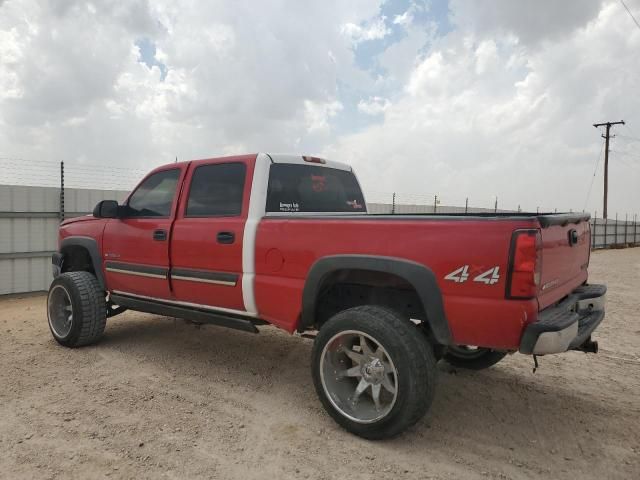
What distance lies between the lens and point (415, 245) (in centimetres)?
293

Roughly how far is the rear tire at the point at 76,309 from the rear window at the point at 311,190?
242 centimetres

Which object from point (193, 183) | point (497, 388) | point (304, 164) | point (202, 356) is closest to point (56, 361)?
point (202, 356)

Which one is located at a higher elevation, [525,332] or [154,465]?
[525,332]

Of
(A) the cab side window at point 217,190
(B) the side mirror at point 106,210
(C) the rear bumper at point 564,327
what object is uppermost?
(A) the cab side window at point 217,190

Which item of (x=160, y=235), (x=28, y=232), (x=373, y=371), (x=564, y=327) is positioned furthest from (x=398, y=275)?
(x=28, y=232)

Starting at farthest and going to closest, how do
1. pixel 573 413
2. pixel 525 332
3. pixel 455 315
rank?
pixel 573 413, pixel 455 315, pixel 525 332

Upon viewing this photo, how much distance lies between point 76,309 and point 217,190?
2.11 meters

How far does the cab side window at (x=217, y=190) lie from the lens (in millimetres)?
4004

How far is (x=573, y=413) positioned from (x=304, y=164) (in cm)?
297

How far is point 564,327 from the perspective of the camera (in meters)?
2.66

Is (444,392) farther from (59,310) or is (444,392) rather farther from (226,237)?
(59,310)

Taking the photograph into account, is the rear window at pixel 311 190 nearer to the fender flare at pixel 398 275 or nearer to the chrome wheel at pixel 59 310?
the fender flare at pixel 398 275

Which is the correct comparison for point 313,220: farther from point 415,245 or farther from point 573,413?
point 573,413

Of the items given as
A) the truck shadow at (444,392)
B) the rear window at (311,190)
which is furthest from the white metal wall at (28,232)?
the rear window at (311,190)
